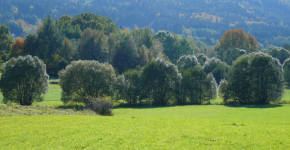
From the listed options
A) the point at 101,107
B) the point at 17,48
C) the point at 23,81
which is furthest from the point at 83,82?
the point at 17,48

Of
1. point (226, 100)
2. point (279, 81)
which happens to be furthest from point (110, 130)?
point (279, 81)

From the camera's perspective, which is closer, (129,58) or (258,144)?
(258,144)

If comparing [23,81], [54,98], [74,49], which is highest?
[74,49]

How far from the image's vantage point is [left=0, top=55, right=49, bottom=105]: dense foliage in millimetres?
51500

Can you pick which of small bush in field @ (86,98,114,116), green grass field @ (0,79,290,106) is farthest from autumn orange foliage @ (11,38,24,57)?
small bush in field @ (86,98,114,116)

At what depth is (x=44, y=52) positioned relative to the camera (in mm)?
110312

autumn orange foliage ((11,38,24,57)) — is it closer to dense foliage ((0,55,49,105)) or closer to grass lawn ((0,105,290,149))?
dense foliage ((0,55,49,105))

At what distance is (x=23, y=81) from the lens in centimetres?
5228

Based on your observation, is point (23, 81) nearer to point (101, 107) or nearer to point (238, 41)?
point (101, 107)

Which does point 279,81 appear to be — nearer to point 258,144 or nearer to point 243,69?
point 243,69

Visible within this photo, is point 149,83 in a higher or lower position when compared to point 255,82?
higher

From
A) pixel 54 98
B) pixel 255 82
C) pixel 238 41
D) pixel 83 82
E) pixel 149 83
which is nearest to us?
pixel 83 82

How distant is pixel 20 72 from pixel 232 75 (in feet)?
166

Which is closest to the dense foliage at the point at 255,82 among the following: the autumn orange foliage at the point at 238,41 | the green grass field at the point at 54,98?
the green grass field at the point at 54,98
